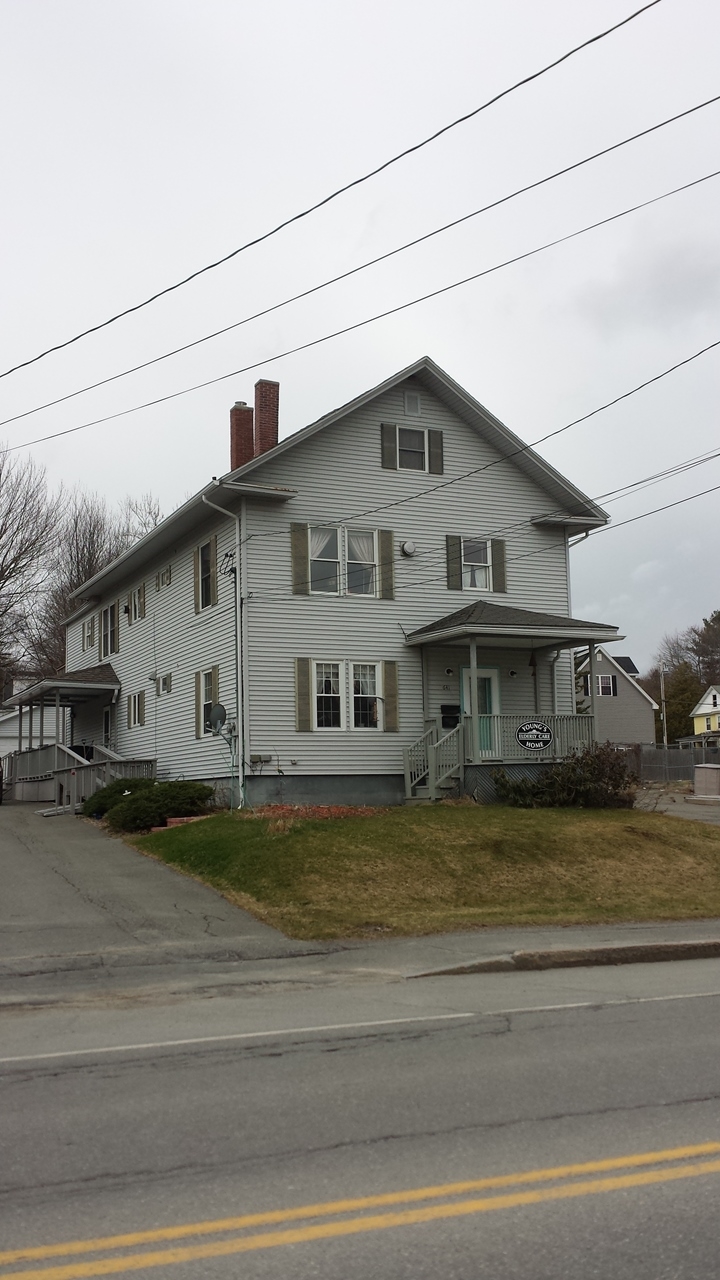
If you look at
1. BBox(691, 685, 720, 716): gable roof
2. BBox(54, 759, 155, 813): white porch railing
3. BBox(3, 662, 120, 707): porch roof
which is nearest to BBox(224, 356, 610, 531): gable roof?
BBox(54, 759, 155, 813): white porch railing

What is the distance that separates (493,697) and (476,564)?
325 centimetres

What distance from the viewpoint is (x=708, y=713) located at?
84.2 m

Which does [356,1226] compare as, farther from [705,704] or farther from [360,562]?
[705,704]

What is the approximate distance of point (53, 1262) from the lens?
4227 mm

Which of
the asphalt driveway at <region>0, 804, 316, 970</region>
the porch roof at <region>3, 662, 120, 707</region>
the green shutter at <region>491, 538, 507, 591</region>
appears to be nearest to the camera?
the asphalt driveway at <region>0, 804, 316, 970</region>

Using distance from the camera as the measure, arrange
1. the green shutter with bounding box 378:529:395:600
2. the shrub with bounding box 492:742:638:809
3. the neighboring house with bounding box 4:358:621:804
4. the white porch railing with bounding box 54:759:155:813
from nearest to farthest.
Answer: the shrub with bounding box 492:742:638:809, the neighboring house with bounding box 4:358:621:804, the green shutter with bounding box 378:529:395:600, the white porch railing with bounding box 54:759:155:813

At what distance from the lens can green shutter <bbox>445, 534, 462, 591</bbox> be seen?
26625 millimetres

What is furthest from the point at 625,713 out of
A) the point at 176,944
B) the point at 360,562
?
the point at 176,944

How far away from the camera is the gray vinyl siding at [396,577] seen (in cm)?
2419

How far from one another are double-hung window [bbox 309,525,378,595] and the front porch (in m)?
1.75

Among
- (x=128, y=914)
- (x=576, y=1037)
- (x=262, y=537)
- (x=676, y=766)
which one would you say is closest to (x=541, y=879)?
(x=128, y=914)

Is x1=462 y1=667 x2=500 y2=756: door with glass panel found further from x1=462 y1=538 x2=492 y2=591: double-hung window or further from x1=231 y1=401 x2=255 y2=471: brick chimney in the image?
x1=231 y1=401 x2=255 y2=471: brick chimney

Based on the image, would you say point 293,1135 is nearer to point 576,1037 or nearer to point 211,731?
point 576,1037

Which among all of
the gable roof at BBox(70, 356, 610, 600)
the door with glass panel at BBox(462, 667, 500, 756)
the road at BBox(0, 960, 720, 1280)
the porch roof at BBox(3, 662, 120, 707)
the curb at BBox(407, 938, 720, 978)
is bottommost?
the curb at BBox(407, 938, 720, 978)
